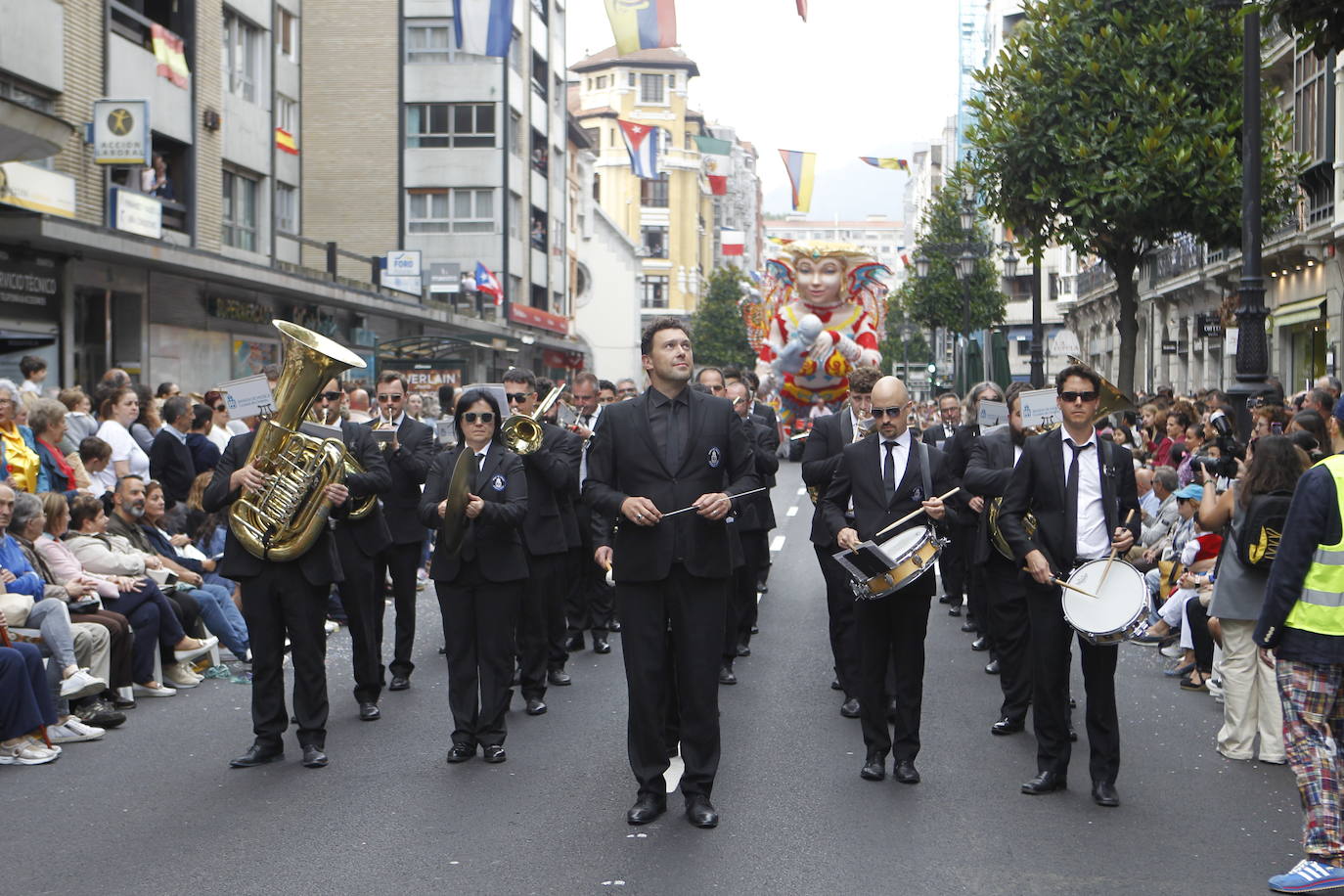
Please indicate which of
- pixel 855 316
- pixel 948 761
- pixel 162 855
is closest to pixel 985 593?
pixel 948 761

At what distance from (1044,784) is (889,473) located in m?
1.70

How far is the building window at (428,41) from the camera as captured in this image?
164 feet

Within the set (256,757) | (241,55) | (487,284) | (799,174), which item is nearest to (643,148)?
(799,174)

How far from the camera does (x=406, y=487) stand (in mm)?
10625

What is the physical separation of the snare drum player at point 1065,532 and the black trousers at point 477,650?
2710 millimetres

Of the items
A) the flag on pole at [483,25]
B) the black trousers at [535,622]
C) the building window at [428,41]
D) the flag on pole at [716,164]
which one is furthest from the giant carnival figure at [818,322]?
the flag on pole at [716,164]

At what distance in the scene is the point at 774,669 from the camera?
443 inches

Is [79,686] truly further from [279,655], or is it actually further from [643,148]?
[643,148]

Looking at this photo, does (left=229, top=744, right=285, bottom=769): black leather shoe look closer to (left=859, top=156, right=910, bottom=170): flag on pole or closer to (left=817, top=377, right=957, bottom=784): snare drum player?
(left=817, top=377, right=957, bottom=784): snare drum player

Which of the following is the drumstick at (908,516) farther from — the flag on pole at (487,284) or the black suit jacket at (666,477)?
the flag on pole at (487,284)

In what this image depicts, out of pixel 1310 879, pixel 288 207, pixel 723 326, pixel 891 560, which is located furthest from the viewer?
pixel 723 326

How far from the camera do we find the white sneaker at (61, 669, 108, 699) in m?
9.10

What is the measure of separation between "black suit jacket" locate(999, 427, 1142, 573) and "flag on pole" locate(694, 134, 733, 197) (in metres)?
53.0

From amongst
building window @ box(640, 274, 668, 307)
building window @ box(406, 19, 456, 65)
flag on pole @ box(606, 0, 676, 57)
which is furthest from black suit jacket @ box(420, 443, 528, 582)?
building window @ box(640, 274, 668, 307)
